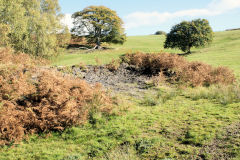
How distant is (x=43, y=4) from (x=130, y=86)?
74.8 ft

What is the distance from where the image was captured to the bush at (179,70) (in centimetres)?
1312

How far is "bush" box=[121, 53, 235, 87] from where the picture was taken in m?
13.1

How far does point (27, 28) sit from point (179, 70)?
18302 mm

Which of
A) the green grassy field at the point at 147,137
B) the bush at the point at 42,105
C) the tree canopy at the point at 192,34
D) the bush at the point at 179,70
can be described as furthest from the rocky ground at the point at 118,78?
the tree canopy at the point at 192,34

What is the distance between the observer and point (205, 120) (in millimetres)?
7230

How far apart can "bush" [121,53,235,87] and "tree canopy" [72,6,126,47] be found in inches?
1103

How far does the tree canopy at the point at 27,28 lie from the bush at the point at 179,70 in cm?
1192

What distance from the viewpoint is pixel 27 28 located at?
22125mm

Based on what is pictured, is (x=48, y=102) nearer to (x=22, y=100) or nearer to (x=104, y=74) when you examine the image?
(x=22, y=100)

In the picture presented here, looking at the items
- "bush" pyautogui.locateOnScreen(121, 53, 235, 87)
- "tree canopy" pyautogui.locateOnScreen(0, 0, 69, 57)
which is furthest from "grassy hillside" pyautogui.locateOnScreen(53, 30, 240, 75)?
"tree canopy" pyautogui.locateOnScreen(0, 0, 69, 57)

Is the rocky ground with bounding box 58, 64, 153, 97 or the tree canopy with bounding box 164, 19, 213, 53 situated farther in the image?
the tree canopy with bounding box 164, 19, 213, 53

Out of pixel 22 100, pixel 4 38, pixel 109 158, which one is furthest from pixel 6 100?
pixel 4 38

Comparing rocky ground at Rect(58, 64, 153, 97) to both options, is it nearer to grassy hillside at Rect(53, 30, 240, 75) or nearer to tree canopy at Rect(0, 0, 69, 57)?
grassy hillside at Rect(53, 30, 240, 75)

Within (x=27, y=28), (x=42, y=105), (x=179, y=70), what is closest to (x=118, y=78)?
(x=179, y=70)
